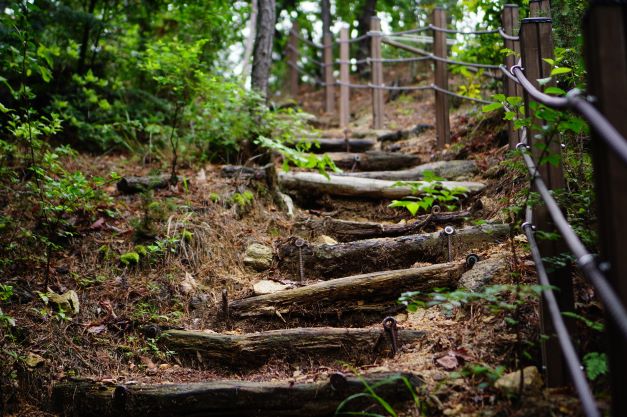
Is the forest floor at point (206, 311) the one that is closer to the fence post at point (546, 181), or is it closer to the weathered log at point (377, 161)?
the fence post at point (546, 181)

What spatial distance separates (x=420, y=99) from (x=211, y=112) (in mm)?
6825

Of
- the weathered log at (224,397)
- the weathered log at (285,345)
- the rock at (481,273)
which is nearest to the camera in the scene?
the weathered log at (224,397)

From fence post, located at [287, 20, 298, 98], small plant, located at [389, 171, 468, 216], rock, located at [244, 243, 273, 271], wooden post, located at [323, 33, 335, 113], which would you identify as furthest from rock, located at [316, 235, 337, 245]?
fence post, located at [287, 20, 298, 98]

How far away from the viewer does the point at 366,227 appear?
429 centimetres

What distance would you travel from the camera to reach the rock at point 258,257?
406 centimetres

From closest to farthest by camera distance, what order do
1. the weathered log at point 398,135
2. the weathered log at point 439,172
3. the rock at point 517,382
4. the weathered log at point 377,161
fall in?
1. the rock at point 517,382
2. the weathered log at point 439,172
3. the weathered log at point 377,161
4. the weathered log at point 398,135

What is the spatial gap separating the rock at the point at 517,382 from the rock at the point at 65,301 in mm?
2601

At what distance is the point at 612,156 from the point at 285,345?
2064mm

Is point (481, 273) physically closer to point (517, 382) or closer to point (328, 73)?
point (517, 382)

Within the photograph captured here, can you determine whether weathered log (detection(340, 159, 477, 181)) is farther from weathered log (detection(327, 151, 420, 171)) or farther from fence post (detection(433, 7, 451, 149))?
fence post (detection(433, 7, 451, 149))

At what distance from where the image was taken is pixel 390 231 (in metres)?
4.15

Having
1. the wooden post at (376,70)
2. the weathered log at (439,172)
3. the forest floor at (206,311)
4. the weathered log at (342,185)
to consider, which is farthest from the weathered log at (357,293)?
the wooden post at (376,70)

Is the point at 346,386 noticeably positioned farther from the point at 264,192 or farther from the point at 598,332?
the point at 264,192

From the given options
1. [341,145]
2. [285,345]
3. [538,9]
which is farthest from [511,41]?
[285,345]
